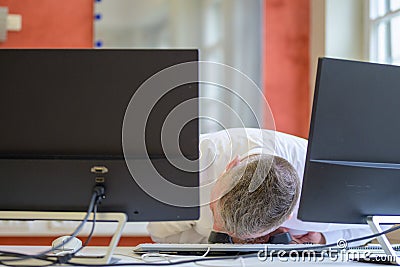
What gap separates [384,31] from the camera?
11.0 feet

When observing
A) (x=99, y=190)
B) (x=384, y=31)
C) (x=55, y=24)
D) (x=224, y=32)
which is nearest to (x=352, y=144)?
(x=99, y=190)

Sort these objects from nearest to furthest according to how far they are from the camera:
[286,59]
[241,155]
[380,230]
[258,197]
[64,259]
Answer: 1. [64,259]
2. [380,230]
3. [258,197]
4. [241,155]
5. [286,59]

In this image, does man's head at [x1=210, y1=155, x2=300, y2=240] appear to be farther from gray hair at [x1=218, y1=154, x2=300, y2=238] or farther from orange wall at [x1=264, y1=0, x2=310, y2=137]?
orange wall at [x1=264, y1=0, x2=310, y2=137]

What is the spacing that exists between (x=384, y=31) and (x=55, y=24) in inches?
70.8

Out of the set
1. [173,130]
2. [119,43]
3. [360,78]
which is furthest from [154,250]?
[119,43]

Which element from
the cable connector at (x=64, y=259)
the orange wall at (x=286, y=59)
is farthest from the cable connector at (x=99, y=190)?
the orange wall at (x=286, y=59)

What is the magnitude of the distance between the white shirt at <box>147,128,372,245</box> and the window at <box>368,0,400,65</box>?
131 centimetres

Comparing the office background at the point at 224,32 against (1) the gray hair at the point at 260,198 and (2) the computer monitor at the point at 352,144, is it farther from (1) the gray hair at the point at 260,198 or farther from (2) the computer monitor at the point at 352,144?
(2) the computer monitor at the point at 352,144

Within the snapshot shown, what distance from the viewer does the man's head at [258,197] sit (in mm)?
1558

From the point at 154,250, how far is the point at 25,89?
52 centimetres

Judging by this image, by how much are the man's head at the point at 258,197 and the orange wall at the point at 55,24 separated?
220 centimetres

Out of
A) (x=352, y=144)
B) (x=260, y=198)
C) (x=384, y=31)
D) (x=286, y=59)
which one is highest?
(x=384, y=31)

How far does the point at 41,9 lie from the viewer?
11.8 feet

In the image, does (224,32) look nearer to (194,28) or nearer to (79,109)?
(194,28)
